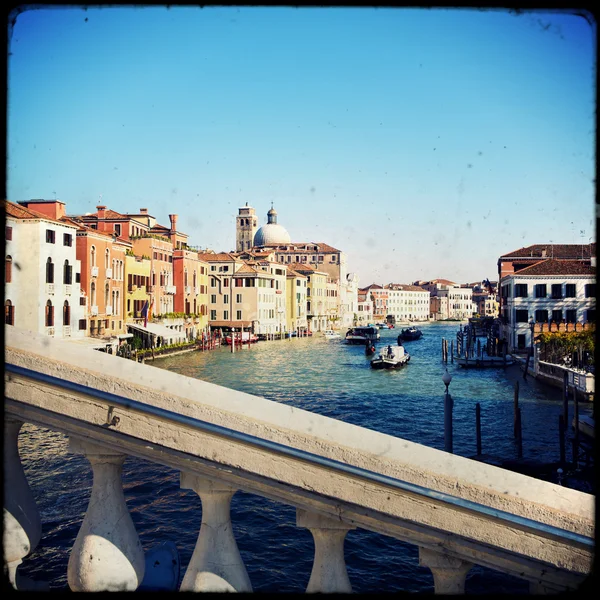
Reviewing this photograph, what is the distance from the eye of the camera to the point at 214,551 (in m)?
1.55

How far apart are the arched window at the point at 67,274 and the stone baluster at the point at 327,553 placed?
2275 centimetres

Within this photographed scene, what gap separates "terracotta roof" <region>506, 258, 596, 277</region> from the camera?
29.6 m

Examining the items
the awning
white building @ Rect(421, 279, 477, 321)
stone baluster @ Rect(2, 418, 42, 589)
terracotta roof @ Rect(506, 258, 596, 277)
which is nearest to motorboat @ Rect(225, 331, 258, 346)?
the awning

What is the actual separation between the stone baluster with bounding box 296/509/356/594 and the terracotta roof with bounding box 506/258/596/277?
30.6 m

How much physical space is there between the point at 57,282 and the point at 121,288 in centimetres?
797

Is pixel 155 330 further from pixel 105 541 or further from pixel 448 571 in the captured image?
pixel 448 571

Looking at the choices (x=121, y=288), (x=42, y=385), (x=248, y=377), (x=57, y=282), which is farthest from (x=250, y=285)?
(x=42, y=385)

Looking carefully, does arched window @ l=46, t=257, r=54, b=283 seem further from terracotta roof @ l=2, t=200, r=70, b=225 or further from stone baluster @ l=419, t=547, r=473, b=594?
stone baluster @ l=419, t=547, r=473, b=594

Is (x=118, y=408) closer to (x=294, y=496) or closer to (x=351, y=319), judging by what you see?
(x=294, y=496)

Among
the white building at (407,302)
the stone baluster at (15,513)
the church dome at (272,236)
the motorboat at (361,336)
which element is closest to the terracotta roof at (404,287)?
the white building at (407,302)

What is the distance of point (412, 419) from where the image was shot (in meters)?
16.5

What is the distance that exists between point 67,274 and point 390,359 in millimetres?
17049

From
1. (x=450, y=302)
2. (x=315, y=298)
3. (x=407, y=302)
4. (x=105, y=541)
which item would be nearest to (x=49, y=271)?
(x=105, y=541)

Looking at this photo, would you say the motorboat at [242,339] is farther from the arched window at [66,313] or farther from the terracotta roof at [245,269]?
the arched window at [66,313]
